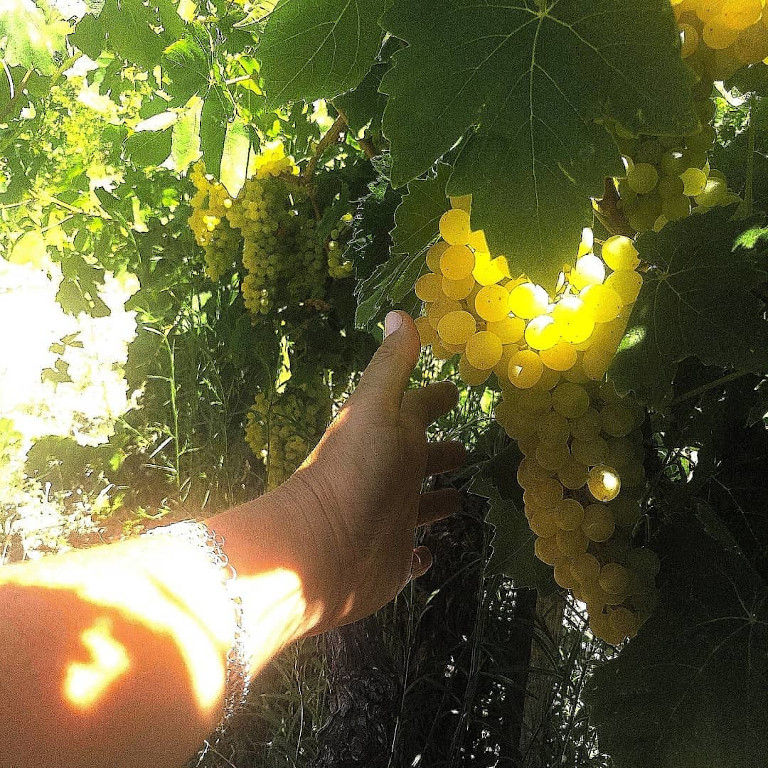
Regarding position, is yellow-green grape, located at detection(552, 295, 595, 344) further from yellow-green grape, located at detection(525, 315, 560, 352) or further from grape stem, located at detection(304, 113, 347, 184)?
grape stem, located at detection(304, 113, 347, 184)

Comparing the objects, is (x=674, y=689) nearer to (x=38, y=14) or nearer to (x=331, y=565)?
(x=331, y=565)

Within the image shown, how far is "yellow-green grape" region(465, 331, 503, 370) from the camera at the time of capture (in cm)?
53

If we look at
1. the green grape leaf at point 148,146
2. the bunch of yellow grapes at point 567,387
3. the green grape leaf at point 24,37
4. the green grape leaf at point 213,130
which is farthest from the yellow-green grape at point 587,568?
the green grape leaf at point 24,37

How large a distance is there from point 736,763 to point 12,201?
160 centimetres

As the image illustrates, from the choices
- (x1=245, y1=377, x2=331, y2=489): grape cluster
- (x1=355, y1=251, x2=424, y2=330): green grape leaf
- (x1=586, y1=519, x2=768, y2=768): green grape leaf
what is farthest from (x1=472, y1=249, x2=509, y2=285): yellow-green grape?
(x1=245, y1=377, x2=331, y2=489): grape cluster

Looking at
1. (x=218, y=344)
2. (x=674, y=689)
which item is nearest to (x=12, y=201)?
(x=218, y=344)

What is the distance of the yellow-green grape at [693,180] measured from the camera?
1.71ft

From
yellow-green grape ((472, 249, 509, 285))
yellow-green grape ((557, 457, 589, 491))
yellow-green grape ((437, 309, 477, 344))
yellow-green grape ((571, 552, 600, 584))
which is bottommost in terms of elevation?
yellow-green grape ((571, 552, 600, 584))

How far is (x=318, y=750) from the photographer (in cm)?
119

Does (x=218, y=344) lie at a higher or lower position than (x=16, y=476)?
lower

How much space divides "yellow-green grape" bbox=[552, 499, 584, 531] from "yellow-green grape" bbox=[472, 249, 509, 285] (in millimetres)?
185

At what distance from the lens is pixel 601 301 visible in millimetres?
508

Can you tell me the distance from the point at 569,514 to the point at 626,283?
183 mm

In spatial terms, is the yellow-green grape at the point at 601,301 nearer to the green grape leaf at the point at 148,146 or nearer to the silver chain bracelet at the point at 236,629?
the silver chain bracelet at the point at 236,629
